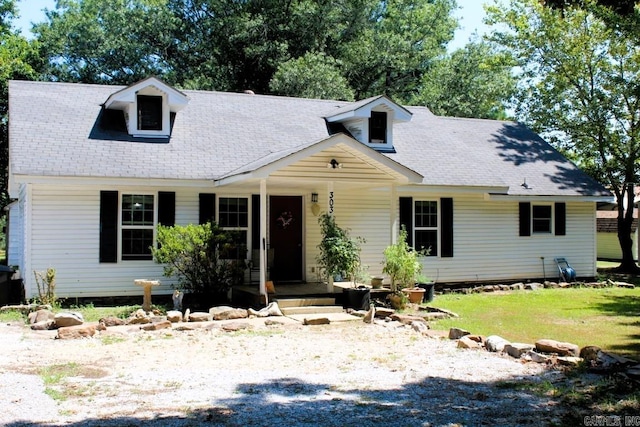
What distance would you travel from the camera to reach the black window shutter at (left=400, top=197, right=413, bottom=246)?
17031 mm

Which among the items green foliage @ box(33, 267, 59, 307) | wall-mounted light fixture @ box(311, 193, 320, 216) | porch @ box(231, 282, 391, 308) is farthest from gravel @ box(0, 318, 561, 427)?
wall-mounted light fixture @ box(311, 193, 320, 216)

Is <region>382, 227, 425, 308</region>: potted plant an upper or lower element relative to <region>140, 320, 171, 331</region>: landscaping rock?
upper

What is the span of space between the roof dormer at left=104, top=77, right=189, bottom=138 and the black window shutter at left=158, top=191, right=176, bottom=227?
200cm

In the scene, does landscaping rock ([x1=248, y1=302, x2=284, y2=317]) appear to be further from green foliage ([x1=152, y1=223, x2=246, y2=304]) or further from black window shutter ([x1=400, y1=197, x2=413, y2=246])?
black window shutter ([x1=400, y1=197, x2=413, y2=246])

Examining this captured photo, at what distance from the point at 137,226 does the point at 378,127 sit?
711 centimetres

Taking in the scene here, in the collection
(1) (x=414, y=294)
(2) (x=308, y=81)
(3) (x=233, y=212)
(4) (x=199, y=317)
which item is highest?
(2) (x=308, y=81)

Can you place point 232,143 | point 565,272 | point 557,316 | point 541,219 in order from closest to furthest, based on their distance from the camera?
point 557,316, point 232,143, point 565,272, point 541,219

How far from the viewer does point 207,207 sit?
15000 millimetres

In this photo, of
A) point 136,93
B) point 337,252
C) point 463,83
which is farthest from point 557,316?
point 463,83

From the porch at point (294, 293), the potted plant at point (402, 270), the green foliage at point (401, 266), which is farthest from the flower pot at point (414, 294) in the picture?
the porch at point (294, 293)

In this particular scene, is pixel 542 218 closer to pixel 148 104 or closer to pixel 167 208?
pixel 167 208

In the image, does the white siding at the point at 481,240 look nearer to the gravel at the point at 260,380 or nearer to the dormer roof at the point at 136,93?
the dormer roof at the point at 136,93

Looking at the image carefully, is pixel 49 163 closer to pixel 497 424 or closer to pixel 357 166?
pixel 357 166

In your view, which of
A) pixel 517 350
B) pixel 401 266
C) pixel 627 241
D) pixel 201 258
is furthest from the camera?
pixel 627 241
